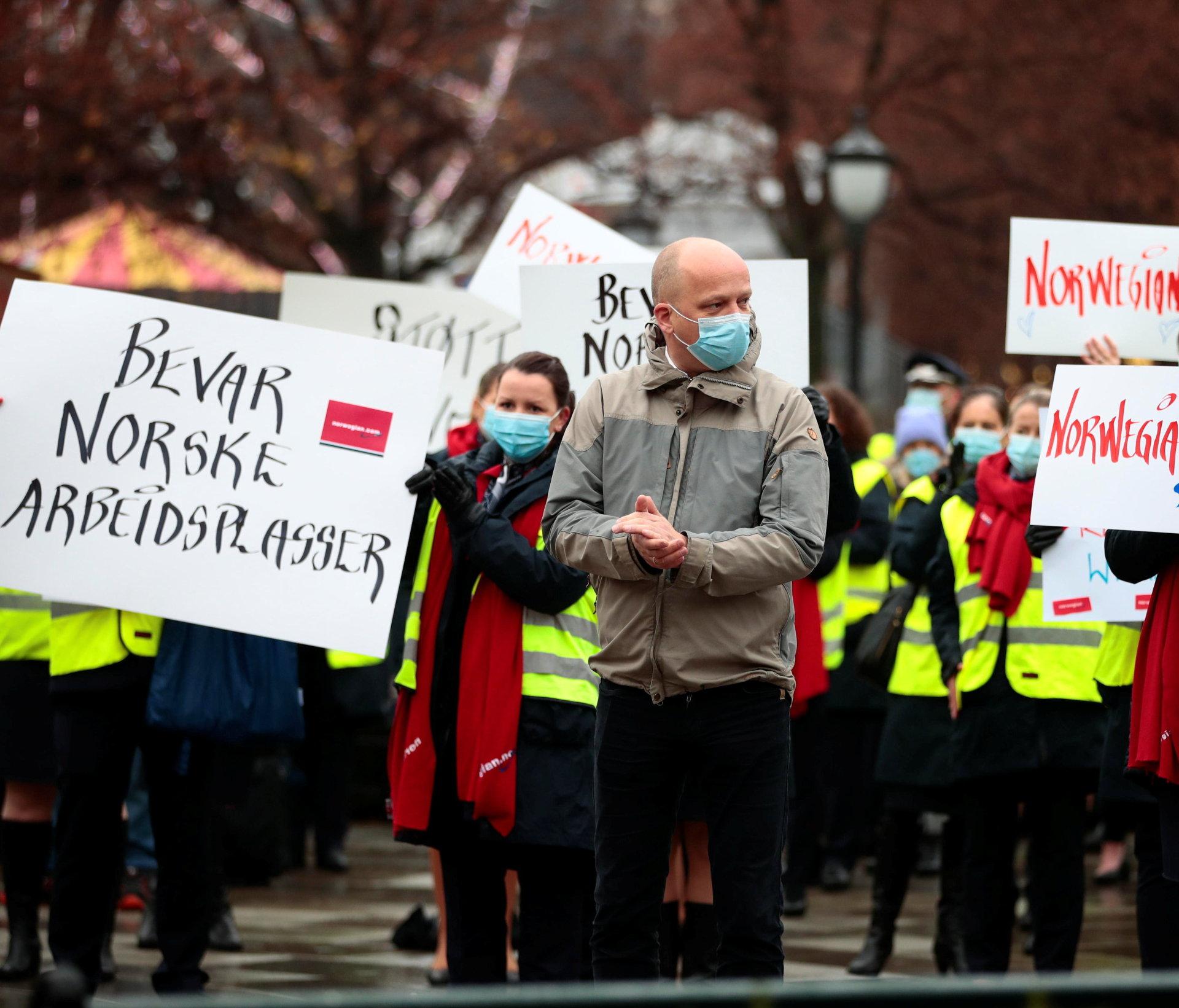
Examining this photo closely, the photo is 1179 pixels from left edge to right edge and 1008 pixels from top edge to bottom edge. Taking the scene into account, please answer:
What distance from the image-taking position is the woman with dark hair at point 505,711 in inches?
210

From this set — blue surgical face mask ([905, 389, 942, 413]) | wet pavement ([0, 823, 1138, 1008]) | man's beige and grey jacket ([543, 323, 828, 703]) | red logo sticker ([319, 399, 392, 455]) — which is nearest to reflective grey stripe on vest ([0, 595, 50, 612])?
wet pavement ([0, 823, 1138, 1008])

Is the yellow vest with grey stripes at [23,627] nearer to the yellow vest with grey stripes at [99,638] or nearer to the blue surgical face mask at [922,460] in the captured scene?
the yellow vest with grey stripes at [99,638]

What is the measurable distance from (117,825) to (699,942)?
186 cm

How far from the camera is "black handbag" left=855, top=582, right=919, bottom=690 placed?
737 cm

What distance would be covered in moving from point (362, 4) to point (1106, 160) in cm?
725

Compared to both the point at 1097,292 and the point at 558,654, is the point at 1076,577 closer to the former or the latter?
the point at 1097,292

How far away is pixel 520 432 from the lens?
556 centimetres

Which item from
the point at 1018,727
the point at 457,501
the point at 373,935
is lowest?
the point at 373,935

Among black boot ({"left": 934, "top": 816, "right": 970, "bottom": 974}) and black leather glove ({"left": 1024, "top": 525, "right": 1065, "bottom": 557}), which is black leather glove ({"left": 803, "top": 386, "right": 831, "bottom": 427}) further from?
black boot ({"left": 934, "top": 816, "right": 970, "bottom": 974})

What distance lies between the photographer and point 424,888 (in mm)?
9367

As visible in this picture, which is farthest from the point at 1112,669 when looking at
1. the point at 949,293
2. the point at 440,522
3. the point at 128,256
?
the point at 949,293

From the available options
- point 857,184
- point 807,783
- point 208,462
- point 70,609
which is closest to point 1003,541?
point 208,462

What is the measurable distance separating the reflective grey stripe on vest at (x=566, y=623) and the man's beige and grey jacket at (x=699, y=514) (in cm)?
88

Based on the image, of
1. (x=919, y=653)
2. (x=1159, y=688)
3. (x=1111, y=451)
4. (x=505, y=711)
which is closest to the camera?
(x=1159, y=688)
